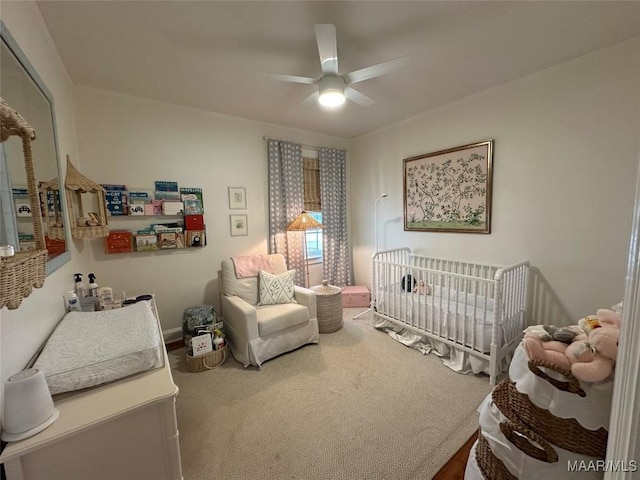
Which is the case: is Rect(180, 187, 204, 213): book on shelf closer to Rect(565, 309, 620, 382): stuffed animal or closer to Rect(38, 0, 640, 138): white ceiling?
Rect(38, 0, 640, 138): white ceiling

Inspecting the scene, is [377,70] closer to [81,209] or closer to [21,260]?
[21,260]

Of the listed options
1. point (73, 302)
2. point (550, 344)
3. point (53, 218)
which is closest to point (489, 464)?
point (550, 344)

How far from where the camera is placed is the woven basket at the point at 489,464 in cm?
101

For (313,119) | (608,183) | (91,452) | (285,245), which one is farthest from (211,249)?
(608,183)

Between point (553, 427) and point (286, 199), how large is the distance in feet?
10.0

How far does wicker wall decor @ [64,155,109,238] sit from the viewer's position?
6.18 feet

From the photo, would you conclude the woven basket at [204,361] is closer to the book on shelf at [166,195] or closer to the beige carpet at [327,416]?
the beige carpet at [327,416]

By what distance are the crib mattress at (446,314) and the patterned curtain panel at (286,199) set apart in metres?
1.25

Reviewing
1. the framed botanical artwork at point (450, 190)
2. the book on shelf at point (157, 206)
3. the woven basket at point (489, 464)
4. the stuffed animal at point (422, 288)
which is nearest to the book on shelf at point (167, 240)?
the book on shelf at point (157, 206)

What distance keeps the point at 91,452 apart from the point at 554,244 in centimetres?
315

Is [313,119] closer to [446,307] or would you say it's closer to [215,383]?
[446,307]

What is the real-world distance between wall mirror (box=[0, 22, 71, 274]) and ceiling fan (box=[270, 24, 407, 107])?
3.98 ft

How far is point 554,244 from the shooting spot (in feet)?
7.30

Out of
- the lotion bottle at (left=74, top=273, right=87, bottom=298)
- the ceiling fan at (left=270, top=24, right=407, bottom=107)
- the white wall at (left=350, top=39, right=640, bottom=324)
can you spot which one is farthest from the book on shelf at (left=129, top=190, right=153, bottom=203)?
the white wall at (left=350, top=39, right=640, bottom=324)
